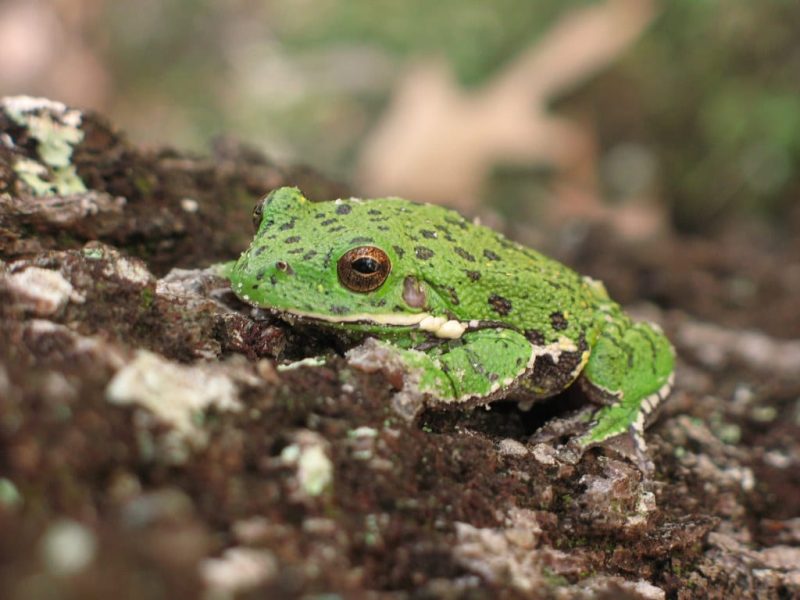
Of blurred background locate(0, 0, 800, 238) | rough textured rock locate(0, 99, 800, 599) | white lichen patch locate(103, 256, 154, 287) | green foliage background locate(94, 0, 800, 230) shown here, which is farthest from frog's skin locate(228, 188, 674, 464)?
green foliage background locate(94, 0, 800, 230)

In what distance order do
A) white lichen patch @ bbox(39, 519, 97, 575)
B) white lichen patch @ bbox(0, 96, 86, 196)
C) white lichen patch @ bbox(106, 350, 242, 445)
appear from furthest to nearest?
white lichen patch @ bbox(0, 96, 86, 196) → white lichen patch @ bbox(106, 350, 242, 445) → white lichen patch @ bbox(39, 519, 97, 575)

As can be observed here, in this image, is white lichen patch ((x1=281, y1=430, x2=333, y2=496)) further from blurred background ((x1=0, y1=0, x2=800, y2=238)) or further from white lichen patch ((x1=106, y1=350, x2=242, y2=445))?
blurred background ((x1=0, y1=0, x2=800, y2=238))

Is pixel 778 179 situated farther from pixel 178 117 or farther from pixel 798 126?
pixel 178 117

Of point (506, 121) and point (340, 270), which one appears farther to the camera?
point (506, 121)

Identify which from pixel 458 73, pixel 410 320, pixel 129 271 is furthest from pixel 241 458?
pixel 458 73

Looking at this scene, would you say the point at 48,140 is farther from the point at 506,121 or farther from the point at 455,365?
the point at 506,121

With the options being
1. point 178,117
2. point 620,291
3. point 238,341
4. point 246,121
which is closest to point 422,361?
point 238,341
